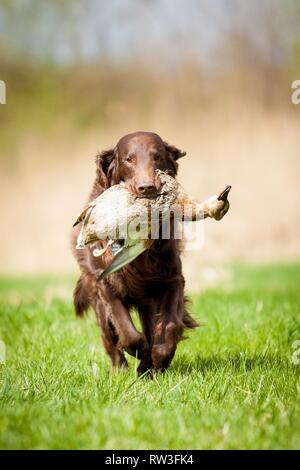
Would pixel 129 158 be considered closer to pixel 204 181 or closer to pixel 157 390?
pixel 157 390

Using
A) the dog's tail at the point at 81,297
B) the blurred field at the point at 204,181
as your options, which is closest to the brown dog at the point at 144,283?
the dog's tail at the point at 81,297

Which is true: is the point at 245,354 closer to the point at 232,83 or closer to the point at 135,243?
the point at 135,243

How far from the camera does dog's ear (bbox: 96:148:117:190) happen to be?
387cm

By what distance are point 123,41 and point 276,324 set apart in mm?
15031

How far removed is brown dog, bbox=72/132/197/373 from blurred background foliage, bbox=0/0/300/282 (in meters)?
14.4

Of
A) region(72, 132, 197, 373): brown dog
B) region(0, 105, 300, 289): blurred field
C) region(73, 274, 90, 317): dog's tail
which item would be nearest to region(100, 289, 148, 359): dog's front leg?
region(72, 132, 197, 373): brown dog

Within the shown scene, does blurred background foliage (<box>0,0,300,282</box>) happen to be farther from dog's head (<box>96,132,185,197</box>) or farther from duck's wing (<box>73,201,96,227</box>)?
duck's wing (<box>73,201,96,227</box>)

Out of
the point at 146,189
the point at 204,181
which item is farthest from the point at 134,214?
the point at 204,181

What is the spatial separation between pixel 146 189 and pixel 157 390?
3.06 feet

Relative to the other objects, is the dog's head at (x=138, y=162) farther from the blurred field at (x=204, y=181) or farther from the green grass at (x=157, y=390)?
the blurred field at (x=204, y=181)

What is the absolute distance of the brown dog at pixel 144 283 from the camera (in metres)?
3.63

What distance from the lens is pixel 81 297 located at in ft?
14.7
